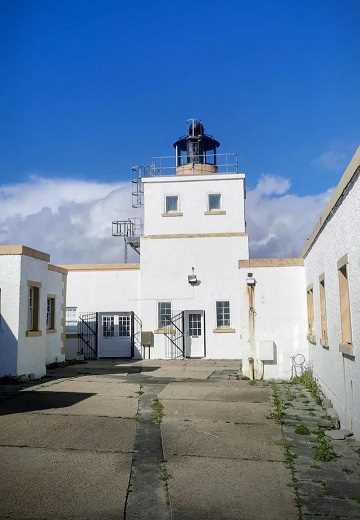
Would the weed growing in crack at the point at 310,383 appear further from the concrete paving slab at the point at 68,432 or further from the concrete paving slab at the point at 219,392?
the concrete paving slab at the point at 68,432

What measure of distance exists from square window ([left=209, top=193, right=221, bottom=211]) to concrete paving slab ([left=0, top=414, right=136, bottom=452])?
15186 mm

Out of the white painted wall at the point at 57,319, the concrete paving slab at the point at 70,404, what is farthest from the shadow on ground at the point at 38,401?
the white painted wall at the point at 57,319

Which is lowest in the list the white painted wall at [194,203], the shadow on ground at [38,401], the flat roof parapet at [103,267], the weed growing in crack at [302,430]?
the weed growing in crack at [302,430]

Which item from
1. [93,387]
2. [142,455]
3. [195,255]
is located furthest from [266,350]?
[195,255]

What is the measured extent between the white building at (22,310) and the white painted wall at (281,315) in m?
6.63

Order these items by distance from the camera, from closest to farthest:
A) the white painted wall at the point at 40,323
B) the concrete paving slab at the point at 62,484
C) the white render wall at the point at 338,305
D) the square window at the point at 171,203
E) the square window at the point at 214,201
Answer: the concrete paving slab at the point at 62,484 < the white render wall at the point at 338,305 < the white painted wall at the point at 40,323 < the square window at the point at 214,201 < the square window at the point at 171,203

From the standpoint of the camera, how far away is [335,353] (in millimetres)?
9125

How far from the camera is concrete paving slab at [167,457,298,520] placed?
4699mm

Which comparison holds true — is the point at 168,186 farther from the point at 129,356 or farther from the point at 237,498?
the point at 237,498

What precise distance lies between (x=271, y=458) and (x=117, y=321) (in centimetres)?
1627

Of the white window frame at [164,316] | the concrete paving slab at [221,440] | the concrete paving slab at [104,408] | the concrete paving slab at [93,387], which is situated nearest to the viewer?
the concrete paving slab at [221,440]

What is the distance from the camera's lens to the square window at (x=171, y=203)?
75.2 feet

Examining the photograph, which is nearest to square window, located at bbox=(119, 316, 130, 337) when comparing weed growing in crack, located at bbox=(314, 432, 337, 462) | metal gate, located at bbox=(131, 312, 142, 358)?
metal gate, located at bbox=(131, 312, 142, 358)

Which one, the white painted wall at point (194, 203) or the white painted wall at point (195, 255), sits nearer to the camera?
the white painted wall at point (195, 255)
